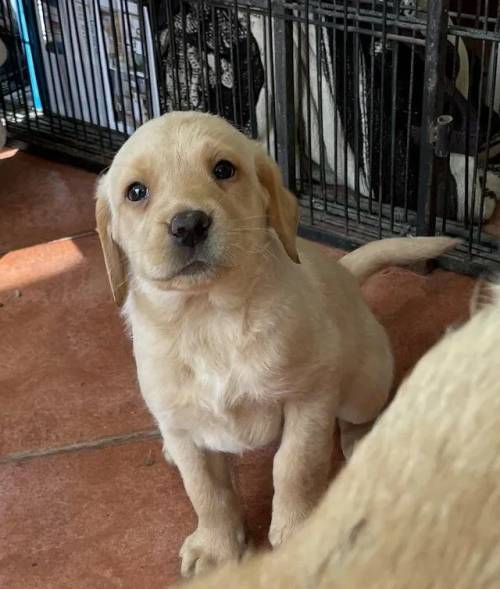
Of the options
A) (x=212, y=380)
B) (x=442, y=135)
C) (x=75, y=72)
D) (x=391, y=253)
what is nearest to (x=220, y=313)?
(x=212, y=380)

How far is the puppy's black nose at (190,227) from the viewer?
43.5 inches

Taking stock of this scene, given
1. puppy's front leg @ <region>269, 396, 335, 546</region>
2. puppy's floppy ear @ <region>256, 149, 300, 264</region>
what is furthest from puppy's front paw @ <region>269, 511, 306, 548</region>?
puppy's floppy ear @ <region>256, 149, 300, 264</region>

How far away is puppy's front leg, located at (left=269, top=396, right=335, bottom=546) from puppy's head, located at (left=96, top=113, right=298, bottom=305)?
223 millimetres

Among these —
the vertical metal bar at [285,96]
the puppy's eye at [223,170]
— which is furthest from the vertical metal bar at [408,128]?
the puppy's eye at [223,170]

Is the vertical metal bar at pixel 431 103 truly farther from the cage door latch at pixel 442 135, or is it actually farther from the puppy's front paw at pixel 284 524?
the puppy's front paw at pixel 284 524

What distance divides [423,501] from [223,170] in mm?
930

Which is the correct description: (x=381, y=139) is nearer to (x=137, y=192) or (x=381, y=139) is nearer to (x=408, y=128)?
(x=408, y=128)

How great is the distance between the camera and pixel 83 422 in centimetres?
172

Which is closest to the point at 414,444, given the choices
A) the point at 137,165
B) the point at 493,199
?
the point at 137,165

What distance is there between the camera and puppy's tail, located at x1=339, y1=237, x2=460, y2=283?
1631mm

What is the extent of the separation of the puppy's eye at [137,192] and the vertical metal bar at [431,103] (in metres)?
0.84

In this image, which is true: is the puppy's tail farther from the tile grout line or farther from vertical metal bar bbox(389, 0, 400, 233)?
the tile grout line

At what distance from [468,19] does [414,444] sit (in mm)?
1944

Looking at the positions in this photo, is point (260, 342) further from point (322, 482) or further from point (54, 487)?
point (54, 487)
